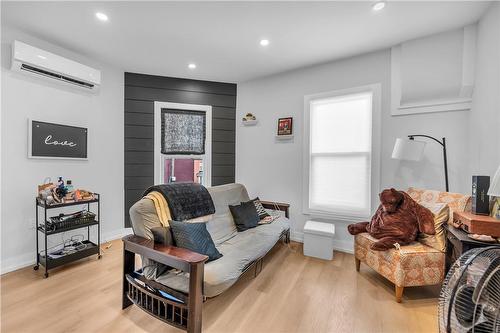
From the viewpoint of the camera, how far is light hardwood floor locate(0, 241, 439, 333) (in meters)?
1.63

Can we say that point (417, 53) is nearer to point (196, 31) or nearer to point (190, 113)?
point (196, 31)

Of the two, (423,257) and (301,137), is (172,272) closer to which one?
(423,257)

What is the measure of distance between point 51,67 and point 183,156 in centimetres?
197

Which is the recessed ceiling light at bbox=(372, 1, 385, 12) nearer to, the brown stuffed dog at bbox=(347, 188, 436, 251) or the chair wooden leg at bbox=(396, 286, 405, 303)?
the brown stuffed dog at bbox=(347, 188, 436, 251)

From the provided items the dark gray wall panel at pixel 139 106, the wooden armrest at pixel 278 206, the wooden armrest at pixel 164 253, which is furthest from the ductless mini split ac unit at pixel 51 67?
the wooden armrest at pixel 278 206

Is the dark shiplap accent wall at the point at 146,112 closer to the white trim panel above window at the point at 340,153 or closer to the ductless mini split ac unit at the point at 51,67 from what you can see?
the ductless mini split ac unit at the point at 51,67

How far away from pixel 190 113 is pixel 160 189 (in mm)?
2000

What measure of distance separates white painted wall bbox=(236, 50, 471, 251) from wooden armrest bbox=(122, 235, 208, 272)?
2.28 metres

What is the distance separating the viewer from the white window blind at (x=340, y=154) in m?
2.94

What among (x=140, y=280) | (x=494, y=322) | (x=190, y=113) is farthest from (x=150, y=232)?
(x=190, y=113)

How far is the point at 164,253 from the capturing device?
1.52m

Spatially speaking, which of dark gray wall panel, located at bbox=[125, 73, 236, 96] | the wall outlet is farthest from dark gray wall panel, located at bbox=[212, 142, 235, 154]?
the wall outlet

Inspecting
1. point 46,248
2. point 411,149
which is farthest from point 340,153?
point 46,248

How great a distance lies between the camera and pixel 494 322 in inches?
31.5
